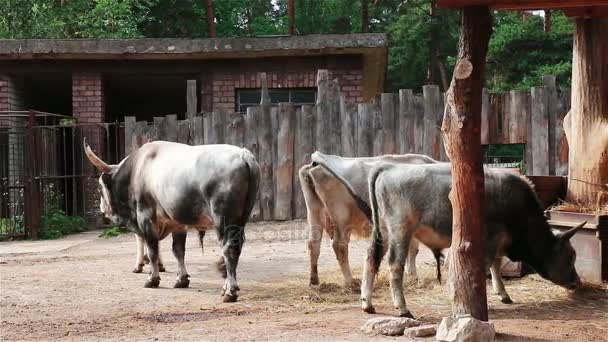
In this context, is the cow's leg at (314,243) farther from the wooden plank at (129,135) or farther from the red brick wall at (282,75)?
the red brick wall at (282,75)

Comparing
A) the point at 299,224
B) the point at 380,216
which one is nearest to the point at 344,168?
the point at 380,216

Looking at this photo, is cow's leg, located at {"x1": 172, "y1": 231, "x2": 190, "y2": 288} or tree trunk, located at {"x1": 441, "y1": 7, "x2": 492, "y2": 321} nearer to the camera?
tree trunk, located at {"x1": 441, "y1": 7, "x2": 492, "y2": 321}

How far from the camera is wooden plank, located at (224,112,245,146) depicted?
518 inches

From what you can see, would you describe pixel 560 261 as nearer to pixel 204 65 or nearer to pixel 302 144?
pixel 302 144

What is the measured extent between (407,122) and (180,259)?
4.75 meters

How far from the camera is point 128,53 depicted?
15.0 m

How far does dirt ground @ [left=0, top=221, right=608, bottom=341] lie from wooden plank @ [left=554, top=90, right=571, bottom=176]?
7.89ft

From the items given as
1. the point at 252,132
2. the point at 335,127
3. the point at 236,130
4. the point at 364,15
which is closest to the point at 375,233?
the point at 335,127

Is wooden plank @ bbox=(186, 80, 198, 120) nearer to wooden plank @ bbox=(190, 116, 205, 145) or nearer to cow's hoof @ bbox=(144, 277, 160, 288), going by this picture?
wooden plank @ bbox=(190, 116, 205, 145)

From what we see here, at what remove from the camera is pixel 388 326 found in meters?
5.86

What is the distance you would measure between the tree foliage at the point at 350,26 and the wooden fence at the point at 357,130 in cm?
1034

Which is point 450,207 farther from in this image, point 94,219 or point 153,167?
point 94,219

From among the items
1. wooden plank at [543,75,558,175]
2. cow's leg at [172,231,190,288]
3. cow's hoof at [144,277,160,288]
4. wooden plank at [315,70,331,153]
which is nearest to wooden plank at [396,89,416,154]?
wooden plank at [315,70,331,153]

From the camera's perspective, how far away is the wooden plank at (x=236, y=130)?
43.2 feet
